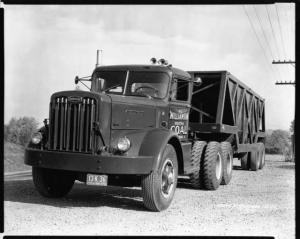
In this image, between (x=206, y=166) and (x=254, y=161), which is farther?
(x=254, y=161)

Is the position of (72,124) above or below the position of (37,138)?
above

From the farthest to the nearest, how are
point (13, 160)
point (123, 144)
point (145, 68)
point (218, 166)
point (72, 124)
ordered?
1. point (13, 160)
2. point (218, 166)
3. point (145, 68)
4. point (72, 124)
5. point (123, 144)

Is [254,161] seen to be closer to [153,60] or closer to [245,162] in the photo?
[245,162]

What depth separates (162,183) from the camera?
7.04 meters

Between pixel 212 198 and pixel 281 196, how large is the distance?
1430 mm

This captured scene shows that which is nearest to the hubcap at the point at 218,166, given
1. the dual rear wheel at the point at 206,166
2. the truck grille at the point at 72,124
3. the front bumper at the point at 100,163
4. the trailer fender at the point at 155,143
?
the dual rear wheel at the point at 206,166

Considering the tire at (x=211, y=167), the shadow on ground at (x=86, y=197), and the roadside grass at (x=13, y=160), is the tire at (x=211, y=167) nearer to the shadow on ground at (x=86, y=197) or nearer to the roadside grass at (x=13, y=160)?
the shadow on ground at (x=86, y=197)

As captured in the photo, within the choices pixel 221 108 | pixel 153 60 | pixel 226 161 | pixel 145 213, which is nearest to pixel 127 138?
pixel 145 213

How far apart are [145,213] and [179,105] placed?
2.53 metres

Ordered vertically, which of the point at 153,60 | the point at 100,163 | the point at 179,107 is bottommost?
the point at 100,163

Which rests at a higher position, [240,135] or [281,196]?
[240,135]

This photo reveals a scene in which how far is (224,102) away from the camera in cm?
1098
